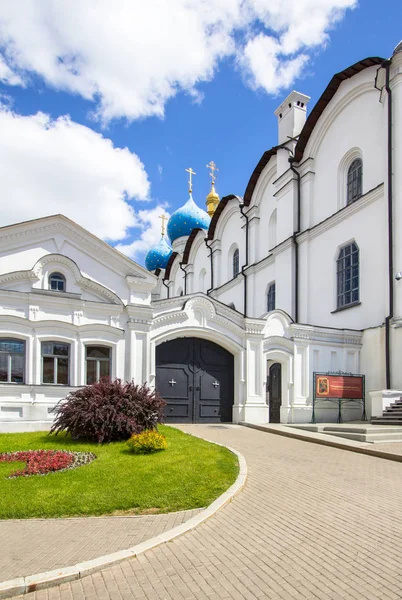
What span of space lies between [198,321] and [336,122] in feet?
37.1

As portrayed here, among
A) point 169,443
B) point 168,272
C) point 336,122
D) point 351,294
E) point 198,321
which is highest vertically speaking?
point 336,122

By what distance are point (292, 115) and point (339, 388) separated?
15037 mm

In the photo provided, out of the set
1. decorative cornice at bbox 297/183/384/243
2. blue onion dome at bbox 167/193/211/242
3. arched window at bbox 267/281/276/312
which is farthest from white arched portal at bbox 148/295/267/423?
blue onion dome at bbox 167/193/211/242

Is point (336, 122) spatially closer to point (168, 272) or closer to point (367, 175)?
point (367, 175)

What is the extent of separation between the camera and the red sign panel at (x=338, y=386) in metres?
16.6

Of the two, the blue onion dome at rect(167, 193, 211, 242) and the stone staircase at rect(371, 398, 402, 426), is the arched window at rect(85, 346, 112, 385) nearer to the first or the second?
the stone staircase at rect(371, 398, 402, 426)

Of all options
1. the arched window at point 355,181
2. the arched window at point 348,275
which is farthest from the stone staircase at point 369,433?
the arched window at point 355,181

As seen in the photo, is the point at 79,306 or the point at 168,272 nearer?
the point at 79,306

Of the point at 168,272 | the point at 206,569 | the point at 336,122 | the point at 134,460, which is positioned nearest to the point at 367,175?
the point at 336,122

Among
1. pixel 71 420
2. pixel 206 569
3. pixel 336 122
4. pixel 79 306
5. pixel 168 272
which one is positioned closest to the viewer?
pixel 206 569

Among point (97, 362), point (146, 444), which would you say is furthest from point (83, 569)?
point (97, 362)

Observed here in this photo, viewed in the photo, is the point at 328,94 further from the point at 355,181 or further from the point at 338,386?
the point at 338,386

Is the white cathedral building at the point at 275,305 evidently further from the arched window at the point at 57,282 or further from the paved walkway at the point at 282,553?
the paved walkway at the point at 282,553

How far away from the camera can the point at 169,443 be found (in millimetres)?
10984
